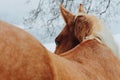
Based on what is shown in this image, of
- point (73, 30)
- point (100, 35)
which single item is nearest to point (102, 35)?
point (100, 35)

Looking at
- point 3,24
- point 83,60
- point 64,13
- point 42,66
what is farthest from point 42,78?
point 64,13

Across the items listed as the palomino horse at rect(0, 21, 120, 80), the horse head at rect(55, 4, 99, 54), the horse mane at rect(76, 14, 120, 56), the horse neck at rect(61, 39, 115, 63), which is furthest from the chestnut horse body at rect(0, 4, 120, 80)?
the horse head at rect(55, 4, 99, 54)

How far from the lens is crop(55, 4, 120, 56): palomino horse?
5.62ft

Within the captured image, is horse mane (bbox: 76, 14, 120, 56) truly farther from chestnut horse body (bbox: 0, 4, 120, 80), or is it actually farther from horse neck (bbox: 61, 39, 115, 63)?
chestnut horse body (bbox: 0, 4, 120, 80)

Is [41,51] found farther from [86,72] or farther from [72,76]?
[86,72]

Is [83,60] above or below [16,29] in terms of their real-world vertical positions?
below

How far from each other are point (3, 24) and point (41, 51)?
0.10 m

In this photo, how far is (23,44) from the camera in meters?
0.78

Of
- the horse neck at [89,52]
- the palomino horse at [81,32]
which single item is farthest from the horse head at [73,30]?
the horse neck at [89,52]

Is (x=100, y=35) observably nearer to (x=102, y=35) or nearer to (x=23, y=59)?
(x=102, y=35)

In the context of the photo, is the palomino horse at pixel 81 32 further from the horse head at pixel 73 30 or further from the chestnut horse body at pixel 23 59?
the chestnut horse body at pixel 23 59

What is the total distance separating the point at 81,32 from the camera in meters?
1.92

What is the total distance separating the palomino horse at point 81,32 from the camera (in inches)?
67.4

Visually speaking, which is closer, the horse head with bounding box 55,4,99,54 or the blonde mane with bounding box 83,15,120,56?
the blonde mane with bounding box 83,15,120,56
